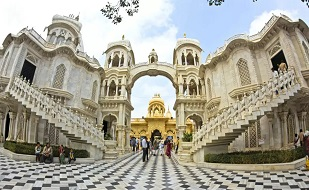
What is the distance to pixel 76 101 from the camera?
68.5 ft

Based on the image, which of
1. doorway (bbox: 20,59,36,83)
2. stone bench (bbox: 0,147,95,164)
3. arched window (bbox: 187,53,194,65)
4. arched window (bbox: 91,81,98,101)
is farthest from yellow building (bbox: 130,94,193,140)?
stone bench (bbox: 0,147,95,164)

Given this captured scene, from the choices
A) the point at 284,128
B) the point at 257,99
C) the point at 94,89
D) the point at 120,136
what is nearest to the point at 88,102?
the point at 94,89

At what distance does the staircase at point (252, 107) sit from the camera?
10.9 m

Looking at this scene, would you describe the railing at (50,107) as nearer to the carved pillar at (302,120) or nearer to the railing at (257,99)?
the railing at (257,99)

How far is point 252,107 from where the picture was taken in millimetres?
11281

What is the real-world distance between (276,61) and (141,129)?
27.6 m

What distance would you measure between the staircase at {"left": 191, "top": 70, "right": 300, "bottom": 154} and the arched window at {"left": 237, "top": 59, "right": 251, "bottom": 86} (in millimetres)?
5431

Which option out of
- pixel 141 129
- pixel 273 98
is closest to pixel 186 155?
pixel 273 98

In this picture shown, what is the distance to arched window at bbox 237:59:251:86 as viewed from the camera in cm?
1776

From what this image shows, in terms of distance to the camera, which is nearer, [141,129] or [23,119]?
[23,119]

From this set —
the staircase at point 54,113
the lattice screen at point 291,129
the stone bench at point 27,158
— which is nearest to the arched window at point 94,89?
the staircase at point 54,113

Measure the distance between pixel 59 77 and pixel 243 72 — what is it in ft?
55.5

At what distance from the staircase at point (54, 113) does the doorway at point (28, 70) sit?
3.52m

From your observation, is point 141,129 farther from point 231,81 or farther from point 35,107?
point 35,107
